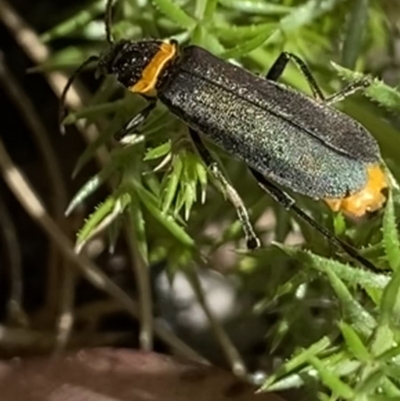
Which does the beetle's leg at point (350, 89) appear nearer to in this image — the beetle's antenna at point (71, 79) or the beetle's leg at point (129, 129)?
the beetle's leg at point (129, 129)

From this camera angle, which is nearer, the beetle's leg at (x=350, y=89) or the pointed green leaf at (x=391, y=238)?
the pointed green leaf at (x=391, y=238)

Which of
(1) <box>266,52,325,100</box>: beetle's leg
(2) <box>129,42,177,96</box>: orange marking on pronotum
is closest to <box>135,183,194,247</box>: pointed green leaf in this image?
(2) <box>129,42,177,96</box>: orange marking on pronotum

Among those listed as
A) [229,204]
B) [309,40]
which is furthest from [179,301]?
[309,40]

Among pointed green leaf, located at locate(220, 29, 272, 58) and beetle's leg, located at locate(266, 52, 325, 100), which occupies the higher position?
pointed green leaf, located at locate(220, 29, 272, 58)

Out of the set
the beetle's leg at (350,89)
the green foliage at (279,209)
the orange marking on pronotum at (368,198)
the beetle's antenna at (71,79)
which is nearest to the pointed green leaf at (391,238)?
the green foliage at (279,209)

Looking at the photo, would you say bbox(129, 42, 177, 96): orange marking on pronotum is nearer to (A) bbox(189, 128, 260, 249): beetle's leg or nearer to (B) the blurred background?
(B) the blurred background
